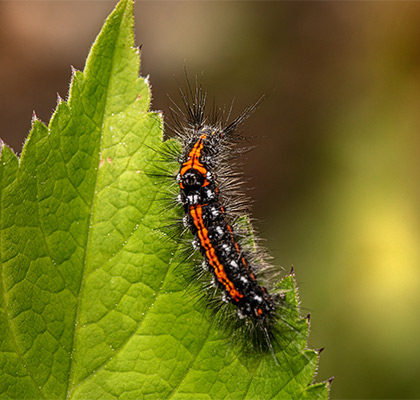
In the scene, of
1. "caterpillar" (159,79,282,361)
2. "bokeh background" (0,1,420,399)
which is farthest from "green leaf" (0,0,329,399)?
"bokeh background" (0,1,420,399)

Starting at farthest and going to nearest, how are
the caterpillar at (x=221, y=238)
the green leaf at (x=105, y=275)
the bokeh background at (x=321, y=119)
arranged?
the bokeh background at (x=321, y=119) < the caterpillar at (x=221, y=238) < the green leaf at (x=105, y=275)

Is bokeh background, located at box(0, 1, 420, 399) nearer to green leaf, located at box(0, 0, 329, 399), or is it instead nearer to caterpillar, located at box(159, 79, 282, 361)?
caterpillar, located at box(159, 79, 282, 361)

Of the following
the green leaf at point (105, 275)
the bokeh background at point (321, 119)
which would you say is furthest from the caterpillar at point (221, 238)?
the bokeh background at point (321, 119)

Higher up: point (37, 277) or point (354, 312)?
point (354, 312)

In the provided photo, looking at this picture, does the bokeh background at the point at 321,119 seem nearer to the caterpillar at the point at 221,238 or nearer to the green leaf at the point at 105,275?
the caterpillar at the point at 221,238

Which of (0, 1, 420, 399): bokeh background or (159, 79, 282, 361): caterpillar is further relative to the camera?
(0, 1, 420, 399): bokeh background

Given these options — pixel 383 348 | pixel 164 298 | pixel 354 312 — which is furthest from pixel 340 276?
pixel 164 298

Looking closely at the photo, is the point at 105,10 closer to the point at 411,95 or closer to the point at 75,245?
the point at 411,95
